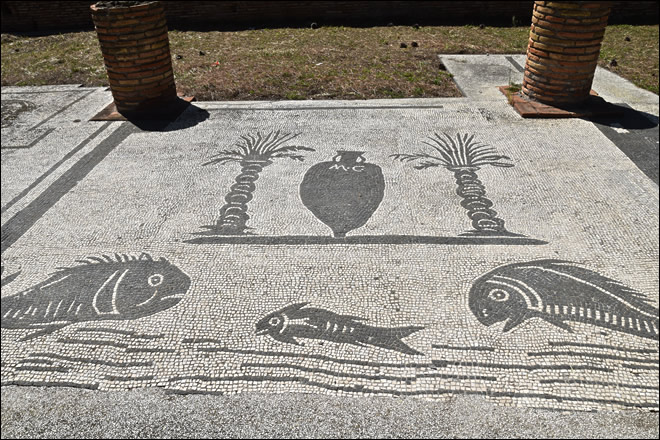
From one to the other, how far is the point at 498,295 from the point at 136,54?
4060 mm

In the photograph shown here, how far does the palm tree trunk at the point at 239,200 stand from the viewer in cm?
305

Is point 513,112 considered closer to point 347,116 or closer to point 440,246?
point 347,116

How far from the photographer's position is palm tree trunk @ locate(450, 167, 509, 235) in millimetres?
2959

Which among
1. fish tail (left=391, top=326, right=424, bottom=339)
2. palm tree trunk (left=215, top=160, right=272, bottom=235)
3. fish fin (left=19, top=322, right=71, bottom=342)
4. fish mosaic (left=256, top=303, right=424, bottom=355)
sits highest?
palm tree trunk (left=215, top=160, right=272, bottom=235)

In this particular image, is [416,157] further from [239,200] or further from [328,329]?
[328,329]

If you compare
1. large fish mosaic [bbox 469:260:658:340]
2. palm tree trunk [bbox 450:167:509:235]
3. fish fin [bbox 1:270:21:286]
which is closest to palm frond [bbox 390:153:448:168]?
palm tree trunk [bbox 450:167:509:235]

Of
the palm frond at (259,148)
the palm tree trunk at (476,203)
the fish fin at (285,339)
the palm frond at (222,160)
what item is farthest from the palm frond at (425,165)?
the fish fin at (285,339)

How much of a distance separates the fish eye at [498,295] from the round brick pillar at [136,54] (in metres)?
3.80

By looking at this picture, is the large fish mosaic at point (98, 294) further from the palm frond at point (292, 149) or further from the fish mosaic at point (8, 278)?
the palm frond at point (292, 149)

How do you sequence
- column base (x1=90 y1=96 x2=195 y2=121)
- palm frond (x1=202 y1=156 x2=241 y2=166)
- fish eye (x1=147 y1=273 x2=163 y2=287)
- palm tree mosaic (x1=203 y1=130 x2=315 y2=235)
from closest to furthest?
fish eye (x1=147 y1=273 x2=163 y2=287) → palm tree mosaic (x1=203 y1=130 x2=315 y2=235) → palm frond (x1=202 y1=156 x2=241 y2=166) → column base (x1=90 y1=96 x2=195 y2=121)

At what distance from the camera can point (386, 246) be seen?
2824 millimetres

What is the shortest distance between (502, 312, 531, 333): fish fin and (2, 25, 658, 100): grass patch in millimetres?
3460

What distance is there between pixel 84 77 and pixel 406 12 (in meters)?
5.87

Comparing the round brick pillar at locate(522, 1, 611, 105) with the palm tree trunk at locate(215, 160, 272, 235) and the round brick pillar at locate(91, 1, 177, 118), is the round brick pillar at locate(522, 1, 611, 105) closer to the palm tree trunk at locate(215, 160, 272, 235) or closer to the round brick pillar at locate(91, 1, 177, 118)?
the palm tree trunk at locate(215, 160, 272, 235)
